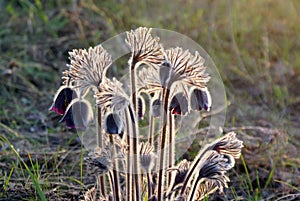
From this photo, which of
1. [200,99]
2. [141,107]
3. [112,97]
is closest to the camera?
[112,97]

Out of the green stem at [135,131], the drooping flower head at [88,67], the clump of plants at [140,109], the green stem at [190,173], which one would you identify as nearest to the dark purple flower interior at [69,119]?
the clump of plants at [140,109]

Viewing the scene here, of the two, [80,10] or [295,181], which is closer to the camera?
[295,181]

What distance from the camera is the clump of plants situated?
1.90m

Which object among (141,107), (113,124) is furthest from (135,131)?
(141,107)

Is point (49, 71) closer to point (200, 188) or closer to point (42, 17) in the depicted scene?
point (42, 17)

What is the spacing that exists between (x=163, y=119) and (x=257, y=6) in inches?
164

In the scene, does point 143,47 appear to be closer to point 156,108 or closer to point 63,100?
point 156,108

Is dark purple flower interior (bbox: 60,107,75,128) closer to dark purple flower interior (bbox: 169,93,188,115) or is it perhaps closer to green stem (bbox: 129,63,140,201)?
green stem (bbox: 129,63,140,201)

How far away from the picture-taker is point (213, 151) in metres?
2.02

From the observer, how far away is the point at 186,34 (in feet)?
16.9

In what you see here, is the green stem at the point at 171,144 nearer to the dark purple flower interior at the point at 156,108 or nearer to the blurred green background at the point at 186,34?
the dark purple flower interior at the point at 156,108

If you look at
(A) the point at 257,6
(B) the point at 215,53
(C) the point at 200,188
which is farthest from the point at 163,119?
(A) the point at 257,6

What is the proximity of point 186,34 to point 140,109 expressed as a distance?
10.2 feet

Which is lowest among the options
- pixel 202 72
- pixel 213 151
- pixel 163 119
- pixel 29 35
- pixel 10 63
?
pixel 213 151
